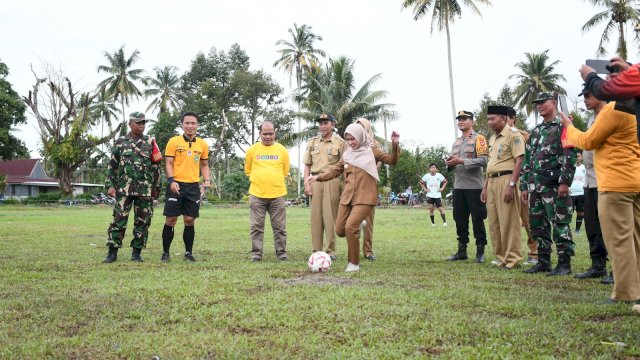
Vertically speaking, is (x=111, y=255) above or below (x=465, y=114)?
below

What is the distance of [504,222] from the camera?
773cm

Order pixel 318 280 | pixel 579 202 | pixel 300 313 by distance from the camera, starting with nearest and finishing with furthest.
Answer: pixel 300 313 < pixel 318 280 < pixel 579 202

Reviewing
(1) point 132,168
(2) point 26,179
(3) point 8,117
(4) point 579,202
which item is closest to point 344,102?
(3) point 8,117

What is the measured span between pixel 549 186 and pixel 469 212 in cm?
198

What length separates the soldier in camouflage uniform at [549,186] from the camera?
6.92m

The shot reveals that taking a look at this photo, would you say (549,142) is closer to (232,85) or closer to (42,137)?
(42,137)

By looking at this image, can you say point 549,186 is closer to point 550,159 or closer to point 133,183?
point 550,159

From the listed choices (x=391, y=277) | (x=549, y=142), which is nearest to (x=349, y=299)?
(x=391, y=277)

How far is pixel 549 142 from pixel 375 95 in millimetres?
34898

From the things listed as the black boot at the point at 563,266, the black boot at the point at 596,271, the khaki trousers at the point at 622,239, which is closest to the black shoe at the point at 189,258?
the black boot at the point at 563,266

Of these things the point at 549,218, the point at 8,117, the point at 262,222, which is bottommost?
the point at 262,222

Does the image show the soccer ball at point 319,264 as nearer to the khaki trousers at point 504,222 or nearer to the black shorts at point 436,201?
the khaki trousers at point 504,222

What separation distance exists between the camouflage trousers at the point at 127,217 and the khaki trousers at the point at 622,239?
19.0 feet

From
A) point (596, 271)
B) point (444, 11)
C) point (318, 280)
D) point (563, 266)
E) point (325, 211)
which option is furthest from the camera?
point (444, 11)
